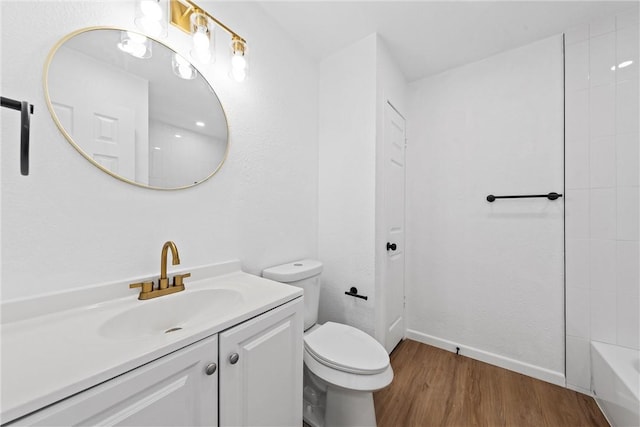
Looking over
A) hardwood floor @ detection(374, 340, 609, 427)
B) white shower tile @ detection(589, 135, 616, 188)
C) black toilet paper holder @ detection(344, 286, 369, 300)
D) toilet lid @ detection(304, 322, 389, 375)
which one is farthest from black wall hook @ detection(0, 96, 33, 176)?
white shower tile @ detection(589, 135, 616, 188)

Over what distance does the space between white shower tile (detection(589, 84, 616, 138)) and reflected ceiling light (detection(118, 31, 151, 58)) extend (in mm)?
2401

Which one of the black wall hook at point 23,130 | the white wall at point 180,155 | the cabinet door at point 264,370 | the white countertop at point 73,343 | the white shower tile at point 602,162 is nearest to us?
the white countertop at point 73,343

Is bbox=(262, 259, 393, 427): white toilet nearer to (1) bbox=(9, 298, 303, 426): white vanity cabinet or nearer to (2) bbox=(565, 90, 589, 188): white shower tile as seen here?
(1) bbox=(9, 298, 303, 426): white vanity cabinet

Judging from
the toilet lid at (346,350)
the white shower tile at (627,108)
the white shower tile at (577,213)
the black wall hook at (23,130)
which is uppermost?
the white shower tile at (627,108)

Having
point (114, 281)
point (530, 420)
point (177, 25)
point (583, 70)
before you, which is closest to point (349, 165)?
point (177, 25)

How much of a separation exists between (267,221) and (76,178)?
2.74 feet

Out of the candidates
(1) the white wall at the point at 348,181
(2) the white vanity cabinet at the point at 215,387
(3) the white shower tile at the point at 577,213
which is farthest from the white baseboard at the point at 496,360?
(2) the white vanity cabinet at the point at 215,387

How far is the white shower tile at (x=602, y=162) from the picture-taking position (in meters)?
1.41

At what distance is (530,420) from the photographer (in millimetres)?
1292

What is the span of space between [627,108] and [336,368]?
215cm

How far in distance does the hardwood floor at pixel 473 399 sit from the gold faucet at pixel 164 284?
1.24 metres

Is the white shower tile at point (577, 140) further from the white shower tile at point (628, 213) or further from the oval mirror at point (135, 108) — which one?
the oval mirror at point (135, 108)

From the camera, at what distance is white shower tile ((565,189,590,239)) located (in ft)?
4.88

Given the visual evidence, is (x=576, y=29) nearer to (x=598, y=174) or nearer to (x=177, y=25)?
(x=598, y=174)
